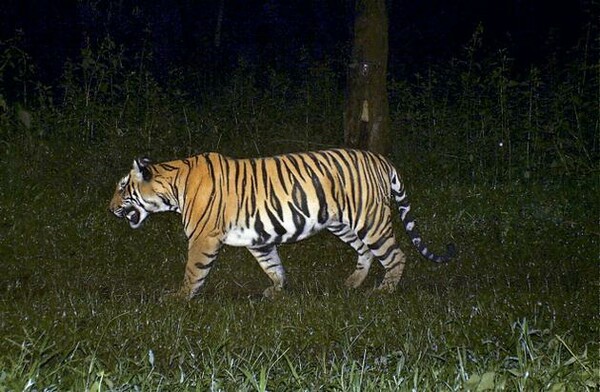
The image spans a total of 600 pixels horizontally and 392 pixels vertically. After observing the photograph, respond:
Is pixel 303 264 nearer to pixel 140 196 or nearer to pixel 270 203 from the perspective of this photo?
pixel 270 203

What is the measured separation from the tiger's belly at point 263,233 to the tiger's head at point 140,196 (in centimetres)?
61

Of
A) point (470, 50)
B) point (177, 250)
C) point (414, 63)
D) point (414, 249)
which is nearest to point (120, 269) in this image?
point (177, 250)

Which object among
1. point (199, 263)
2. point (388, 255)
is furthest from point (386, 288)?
point (199, 263)

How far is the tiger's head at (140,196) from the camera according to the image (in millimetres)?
8734

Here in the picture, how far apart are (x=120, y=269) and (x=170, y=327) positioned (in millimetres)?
2730

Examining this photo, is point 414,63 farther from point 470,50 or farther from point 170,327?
point 170,327

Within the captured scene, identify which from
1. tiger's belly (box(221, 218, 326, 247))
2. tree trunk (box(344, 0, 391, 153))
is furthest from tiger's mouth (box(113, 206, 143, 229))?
tree trunk (box(344, 0, 391, 153))

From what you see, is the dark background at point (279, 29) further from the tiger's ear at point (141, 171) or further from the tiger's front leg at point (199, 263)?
the tiger's front leg at point (199, 263)

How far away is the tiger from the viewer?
335 inches

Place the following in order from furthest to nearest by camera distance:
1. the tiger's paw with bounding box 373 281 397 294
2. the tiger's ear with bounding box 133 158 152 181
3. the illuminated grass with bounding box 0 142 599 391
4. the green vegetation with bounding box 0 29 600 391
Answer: the tiger's ear with bounding box 133 158 152 181 → the tiger's paw with bounding box 373 281 397 294 → the green vegetation with bounding box 0 29 600 391 → the illuminated grass with bounding box 0 142 599 391

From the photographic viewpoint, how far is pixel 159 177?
8719 millimetres

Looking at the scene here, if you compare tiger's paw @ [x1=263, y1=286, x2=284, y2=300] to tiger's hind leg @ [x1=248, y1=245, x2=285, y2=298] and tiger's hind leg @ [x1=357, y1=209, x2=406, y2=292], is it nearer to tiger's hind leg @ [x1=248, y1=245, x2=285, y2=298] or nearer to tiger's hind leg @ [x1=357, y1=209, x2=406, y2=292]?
tiger's hind leg @ [x1=248, y1=245, x2=285, y2=298]

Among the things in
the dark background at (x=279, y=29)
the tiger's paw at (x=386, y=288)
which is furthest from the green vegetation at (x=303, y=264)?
the dark background at (x=279, y=29)

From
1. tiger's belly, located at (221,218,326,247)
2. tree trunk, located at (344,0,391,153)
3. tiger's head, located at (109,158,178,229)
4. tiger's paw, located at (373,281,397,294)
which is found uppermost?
tree trunk, located at (344,0,391,153)
